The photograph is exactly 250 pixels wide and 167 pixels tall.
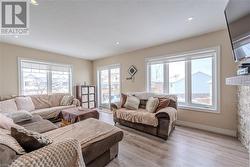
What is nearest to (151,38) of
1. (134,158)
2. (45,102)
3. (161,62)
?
(161,62)

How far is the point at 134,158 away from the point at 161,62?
9.91 feet

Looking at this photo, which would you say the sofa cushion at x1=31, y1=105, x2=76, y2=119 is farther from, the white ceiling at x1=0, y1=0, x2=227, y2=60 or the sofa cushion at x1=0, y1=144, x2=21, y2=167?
the sofa cushion at x1=0, y1=144, x2=21, y2=167

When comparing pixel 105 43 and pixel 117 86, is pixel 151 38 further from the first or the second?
pixel 117 86

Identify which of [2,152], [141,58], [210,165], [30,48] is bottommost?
[210,165]

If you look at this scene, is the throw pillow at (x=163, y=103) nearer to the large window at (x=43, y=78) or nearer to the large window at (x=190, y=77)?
the large window at (x=190, y=77)

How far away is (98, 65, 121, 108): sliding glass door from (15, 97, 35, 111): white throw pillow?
2809mm

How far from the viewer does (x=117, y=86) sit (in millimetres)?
5742

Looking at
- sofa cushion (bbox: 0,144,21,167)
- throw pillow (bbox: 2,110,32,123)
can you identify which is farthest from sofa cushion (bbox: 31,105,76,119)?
sofa cushion (bbox: 0,144,21,167)

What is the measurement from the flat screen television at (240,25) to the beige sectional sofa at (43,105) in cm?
450

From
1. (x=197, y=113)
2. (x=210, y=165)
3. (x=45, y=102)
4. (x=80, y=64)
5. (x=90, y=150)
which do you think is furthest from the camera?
(x=80, y=64)

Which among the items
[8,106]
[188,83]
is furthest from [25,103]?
[188,83]

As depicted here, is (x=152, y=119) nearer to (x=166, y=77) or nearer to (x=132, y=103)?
(x=132, y=103)

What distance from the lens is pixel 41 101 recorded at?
14.4 feet

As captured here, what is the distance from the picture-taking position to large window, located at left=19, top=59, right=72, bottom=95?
14.6 ft
